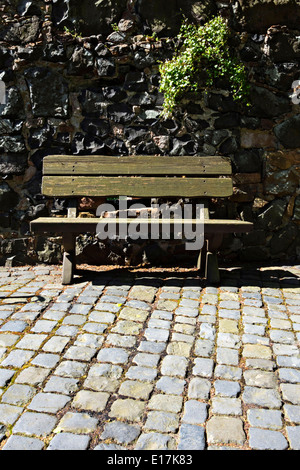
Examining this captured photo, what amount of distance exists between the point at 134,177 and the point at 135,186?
8cm

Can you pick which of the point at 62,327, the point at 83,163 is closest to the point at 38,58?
the point at 83,163

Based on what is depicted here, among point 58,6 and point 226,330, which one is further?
point 58,6

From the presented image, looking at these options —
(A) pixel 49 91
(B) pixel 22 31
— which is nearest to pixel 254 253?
(A) pixel 49 91

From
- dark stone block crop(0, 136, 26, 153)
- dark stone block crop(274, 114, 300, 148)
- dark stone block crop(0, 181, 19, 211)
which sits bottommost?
dark stone block crop(0, 181, 19, 211)

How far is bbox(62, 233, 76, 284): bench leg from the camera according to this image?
11.8ft

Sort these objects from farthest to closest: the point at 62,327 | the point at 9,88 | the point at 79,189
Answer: the point at 9,88, the point at 79,189, the point at 62,327

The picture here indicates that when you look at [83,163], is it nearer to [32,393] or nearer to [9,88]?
[9,88]

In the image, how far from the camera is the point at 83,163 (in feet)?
12.7

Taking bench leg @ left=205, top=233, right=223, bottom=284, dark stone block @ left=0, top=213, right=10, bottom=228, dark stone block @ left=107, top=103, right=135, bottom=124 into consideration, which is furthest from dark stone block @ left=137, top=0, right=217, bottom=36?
dark stone block @ left=0, top=213, right=10, bottom=228

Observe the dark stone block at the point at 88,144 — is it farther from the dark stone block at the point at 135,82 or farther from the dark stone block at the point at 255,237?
the dark stone block at the point at 255,237

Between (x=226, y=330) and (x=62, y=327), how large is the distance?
1019 mm

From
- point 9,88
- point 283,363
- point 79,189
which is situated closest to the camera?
point 283,363

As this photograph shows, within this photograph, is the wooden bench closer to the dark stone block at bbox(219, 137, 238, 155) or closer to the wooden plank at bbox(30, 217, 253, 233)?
the dark stone block at bbox(219, 137, 238, 155)

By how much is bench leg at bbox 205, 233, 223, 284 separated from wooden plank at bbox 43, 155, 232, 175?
64 centimetres
